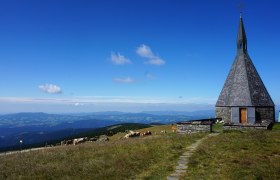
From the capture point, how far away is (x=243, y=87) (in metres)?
44.7

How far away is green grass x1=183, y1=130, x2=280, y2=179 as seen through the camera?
14539 mm

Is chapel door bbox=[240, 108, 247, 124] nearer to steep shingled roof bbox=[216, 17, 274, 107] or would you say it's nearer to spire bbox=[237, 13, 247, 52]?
steep shingled roof bbox=[216, 17, 274, 107]

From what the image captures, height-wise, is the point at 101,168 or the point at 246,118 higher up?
the point at 246,118

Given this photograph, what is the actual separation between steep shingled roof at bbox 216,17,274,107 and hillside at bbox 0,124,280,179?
20.3 m

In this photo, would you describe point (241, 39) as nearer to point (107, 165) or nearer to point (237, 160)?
point (237, 160)

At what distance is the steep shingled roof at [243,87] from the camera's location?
144 feet

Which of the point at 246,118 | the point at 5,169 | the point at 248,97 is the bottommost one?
the point at 5,169

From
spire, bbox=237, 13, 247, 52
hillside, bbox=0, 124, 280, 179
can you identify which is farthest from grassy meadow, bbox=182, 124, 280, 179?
spire, bbox=237, 13, 247, 52

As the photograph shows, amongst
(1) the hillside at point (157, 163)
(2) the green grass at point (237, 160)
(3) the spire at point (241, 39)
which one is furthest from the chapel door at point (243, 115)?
(1) the hillside at point (157, 163)

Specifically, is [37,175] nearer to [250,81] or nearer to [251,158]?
[251,158]

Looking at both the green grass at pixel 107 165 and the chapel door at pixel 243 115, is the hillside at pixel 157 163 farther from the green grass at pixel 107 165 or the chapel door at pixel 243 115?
the chapel door at pixel 243 115

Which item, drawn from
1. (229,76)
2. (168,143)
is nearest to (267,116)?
(229,76)

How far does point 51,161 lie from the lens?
20.5 m

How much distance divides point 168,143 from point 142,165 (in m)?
7.63
